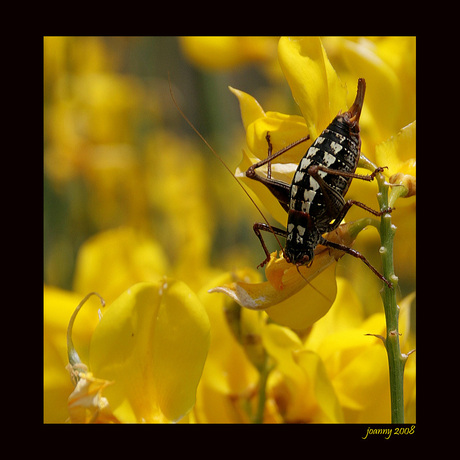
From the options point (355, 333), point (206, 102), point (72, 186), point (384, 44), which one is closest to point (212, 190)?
point (206, 102)

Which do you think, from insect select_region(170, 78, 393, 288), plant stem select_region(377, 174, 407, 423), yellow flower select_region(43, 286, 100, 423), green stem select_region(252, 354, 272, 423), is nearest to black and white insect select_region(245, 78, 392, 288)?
insect select_region(170, 78, 393, 288)

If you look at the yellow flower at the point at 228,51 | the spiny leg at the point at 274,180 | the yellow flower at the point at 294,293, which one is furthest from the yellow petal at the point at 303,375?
the yellow flower at the point at 228,51

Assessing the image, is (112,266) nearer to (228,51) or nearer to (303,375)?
(303,375)

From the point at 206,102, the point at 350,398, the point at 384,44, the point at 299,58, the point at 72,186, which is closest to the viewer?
the point at 299,58

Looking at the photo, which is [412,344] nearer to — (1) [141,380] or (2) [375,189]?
(2) [375,189]

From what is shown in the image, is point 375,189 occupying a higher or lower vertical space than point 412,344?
higher

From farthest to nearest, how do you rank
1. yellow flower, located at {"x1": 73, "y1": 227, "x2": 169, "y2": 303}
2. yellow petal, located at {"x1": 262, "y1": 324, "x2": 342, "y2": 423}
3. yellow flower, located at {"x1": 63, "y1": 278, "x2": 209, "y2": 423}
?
1. yellow flower, located at {"x1": 73, "y1": 227, "x2": 169, "y2": 303}
2. yellow petal, located at {"x1": 262, "y1": 324, "x2": 342, "y2": 423}
3. yellow flower, located at {"x1": 63, "y1": 278, "x2": 209, "y2": 423}

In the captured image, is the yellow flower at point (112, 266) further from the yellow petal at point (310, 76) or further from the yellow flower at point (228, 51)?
the yellow flower at point (228, 51)

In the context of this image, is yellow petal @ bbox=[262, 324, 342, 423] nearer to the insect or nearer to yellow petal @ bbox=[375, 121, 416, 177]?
the insect
